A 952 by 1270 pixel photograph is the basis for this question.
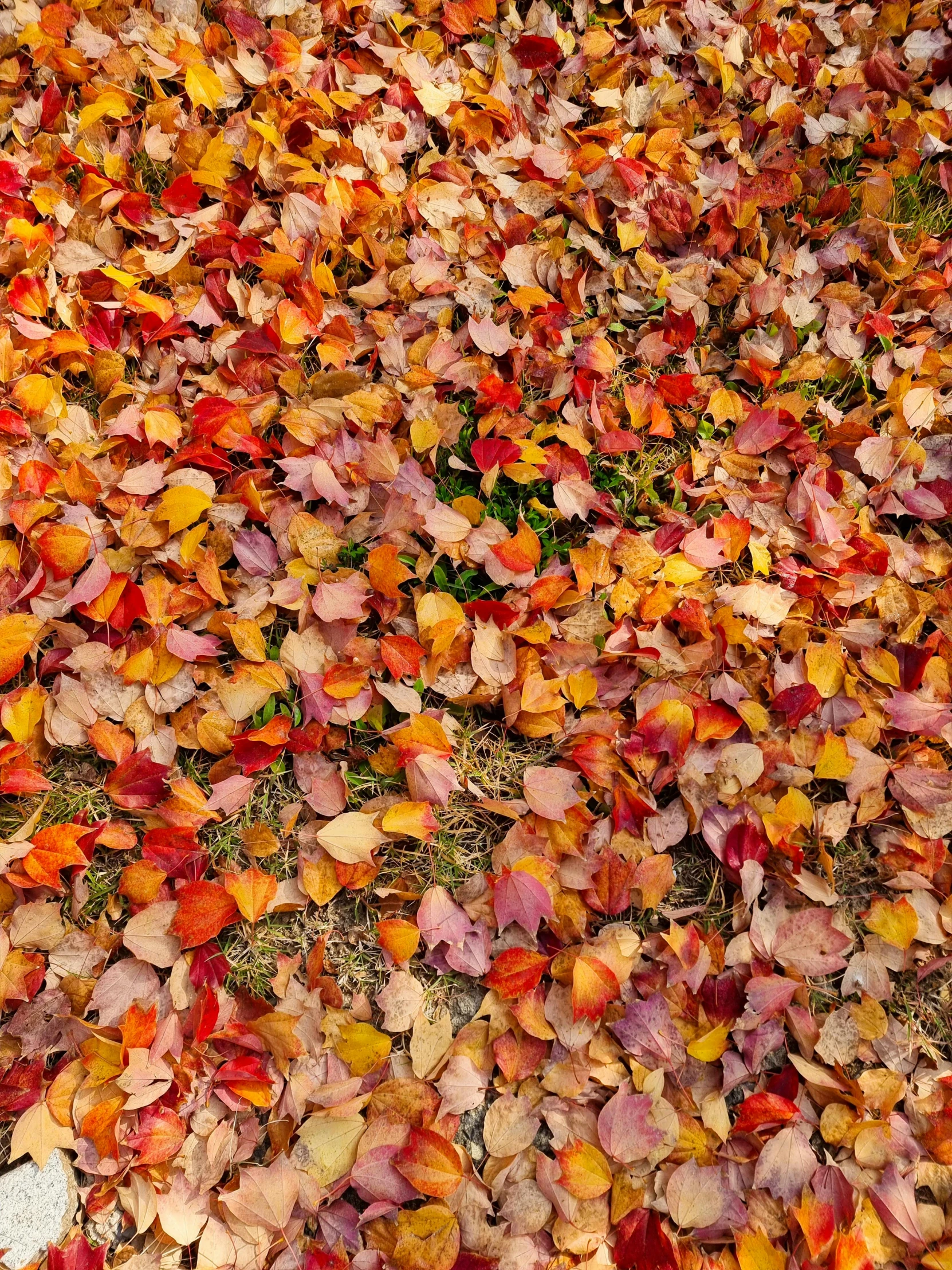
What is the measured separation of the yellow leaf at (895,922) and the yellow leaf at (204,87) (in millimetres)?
2397

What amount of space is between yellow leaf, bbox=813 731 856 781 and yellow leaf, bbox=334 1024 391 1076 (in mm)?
887

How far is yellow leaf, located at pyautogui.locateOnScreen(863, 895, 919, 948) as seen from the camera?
1.52 m

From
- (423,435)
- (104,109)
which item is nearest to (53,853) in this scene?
(423,435)

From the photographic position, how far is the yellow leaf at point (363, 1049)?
4.69ft

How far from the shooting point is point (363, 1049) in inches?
56.4

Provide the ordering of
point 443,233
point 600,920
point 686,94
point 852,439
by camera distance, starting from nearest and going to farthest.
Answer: point 600,920, point 852,439, point 443,233, point 686,94

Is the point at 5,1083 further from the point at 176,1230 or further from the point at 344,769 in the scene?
the point at 344,769

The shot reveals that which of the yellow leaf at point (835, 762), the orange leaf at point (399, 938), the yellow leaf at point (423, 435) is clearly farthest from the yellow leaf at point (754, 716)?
the yellow leaf at point (423, 435)

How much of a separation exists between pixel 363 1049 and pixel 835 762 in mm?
954

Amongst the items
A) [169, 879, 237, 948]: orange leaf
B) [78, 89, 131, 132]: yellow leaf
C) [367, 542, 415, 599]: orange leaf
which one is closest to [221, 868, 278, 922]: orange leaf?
[169, 879, 237, 948]: orange leaf

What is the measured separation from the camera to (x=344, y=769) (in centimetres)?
167

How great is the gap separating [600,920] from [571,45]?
226cm

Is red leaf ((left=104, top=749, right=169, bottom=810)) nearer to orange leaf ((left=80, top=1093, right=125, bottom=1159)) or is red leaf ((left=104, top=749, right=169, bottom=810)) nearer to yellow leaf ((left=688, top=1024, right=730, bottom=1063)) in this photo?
orange leaf ((left=80, top=1093, right=125, bottom=1159))

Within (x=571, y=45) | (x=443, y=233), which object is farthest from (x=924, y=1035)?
(x=571, y=45)
